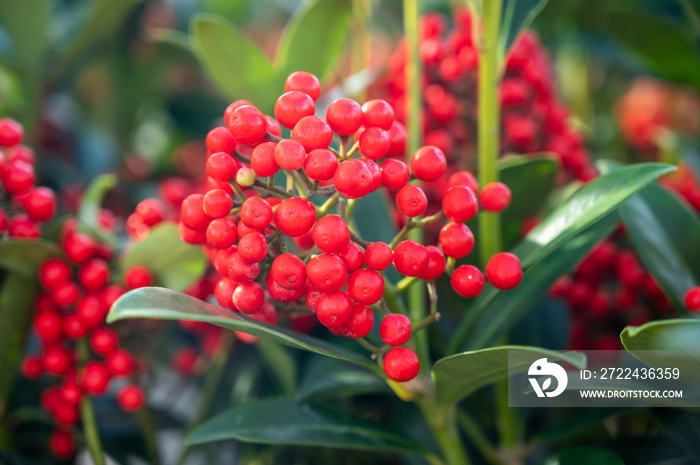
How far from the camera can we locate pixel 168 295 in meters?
0.50

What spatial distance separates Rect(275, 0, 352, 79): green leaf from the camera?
0.91 m

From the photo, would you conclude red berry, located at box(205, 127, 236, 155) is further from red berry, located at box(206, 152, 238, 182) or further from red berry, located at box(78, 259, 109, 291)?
red berry, located at box(78, 259, 109, 291)

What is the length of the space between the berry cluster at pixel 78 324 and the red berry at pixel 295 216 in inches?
13.4

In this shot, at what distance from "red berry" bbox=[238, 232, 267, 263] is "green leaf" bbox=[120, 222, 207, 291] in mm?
240

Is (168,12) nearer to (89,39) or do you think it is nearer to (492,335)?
(89,39)

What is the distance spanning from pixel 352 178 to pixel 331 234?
2.3 inches

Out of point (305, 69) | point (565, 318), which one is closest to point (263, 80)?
point (305, 69)

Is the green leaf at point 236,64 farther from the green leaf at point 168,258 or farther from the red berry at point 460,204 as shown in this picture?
the red berry at point 460,204

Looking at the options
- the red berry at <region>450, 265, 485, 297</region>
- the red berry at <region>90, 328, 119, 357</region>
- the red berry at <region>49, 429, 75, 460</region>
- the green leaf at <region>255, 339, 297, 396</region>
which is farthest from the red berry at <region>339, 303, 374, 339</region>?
the red berry at <region>49, 429, 75, 460</region>

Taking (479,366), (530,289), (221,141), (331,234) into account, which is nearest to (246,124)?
(221,141)

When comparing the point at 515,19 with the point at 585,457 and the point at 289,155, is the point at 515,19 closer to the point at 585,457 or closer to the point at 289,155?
the point at 289,155

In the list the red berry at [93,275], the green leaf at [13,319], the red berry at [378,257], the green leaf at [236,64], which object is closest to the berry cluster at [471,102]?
the green leaf at [236,64]

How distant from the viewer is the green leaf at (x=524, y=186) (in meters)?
0.84

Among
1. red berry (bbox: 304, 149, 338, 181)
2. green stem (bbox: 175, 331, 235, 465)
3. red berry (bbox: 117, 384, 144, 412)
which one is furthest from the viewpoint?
green stem (bbox: 175, 331, 235, 465)
